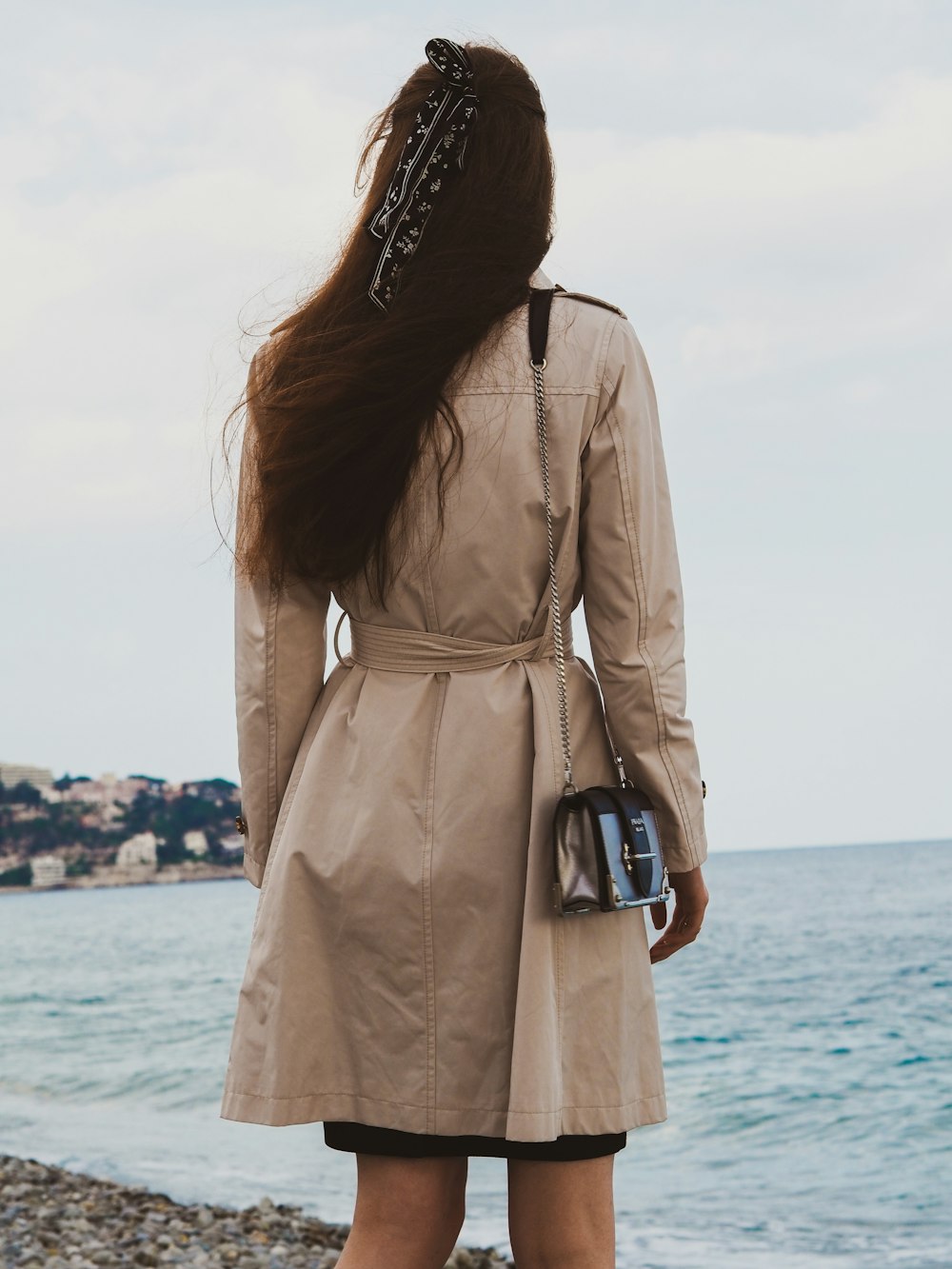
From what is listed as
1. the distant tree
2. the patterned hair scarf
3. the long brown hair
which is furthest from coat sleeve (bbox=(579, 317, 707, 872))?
the distant tree

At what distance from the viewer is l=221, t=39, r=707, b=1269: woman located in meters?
1.75

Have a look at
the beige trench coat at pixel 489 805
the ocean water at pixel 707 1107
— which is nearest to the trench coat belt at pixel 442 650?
the beige trench coat at pixel 489 805

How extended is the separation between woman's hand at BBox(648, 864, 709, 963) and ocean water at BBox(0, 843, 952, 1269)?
3861mm

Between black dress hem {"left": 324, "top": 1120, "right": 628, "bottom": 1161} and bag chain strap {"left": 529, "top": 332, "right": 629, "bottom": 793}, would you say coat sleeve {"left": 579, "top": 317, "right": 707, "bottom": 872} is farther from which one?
black dress hem {"left": 324, "top": 1120, "right": 628, "bottom": 1161}

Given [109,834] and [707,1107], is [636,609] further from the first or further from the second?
[109,834]

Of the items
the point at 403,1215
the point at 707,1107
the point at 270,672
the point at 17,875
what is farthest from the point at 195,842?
the point at 403,1215

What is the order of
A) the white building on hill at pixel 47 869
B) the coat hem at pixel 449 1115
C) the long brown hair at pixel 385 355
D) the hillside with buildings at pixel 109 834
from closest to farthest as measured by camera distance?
1. the coat hem at pixel 449 1115
2. the long brown hair at pixel 385 355
3. the hillside with buildings at pixel 109 834
4. the white building on hill at pixel 47 869

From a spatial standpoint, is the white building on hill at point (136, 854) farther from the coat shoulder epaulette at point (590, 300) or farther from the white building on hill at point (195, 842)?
the coat shoulder epaulette at point (590, 300)

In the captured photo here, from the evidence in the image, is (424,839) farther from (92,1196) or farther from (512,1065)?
(92,1196)

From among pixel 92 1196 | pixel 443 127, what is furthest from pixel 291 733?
pixel 92 1196

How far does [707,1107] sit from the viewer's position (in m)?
10.3

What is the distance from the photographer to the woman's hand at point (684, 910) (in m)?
1.87

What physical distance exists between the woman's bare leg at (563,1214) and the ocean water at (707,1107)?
12.6ft

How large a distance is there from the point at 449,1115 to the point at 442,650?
24.7 inches
